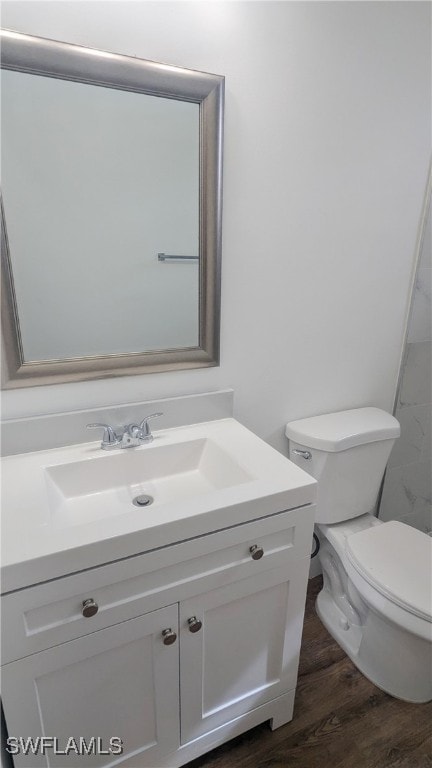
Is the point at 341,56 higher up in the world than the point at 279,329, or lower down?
higher up

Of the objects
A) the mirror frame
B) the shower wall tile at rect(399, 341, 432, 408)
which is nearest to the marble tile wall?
the shower wall tile at rect(399, 341, 432, 408)

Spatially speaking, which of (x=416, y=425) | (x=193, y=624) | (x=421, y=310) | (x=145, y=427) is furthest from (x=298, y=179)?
(x=193, y=624)

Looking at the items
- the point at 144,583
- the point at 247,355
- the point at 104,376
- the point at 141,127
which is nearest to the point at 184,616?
the point at 144,583

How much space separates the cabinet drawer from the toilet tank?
422 millimetres

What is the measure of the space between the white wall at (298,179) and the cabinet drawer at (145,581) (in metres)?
0.52

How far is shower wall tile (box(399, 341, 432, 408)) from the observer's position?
1740mm

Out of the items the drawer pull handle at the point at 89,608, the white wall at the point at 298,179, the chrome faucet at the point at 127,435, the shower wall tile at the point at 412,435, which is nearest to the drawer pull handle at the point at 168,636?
the drawer pull handle at the point at 89,608

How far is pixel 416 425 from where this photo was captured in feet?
6.12

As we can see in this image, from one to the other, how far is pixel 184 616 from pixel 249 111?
1.36 meters

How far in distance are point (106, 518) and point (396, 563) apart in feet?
3.32

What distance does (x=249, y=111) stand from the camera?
118cm

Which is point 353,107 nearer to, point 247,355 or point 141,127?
point 141,127

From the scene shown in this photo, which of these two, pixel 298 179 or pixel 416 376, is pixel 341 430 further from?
pixel 298 179

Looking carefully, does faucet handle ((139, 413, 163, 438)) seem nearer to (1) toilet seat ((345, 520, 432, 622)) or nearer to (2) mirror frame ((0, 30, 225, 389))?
(2) mirror frame ((0, 30, 225, 389))
